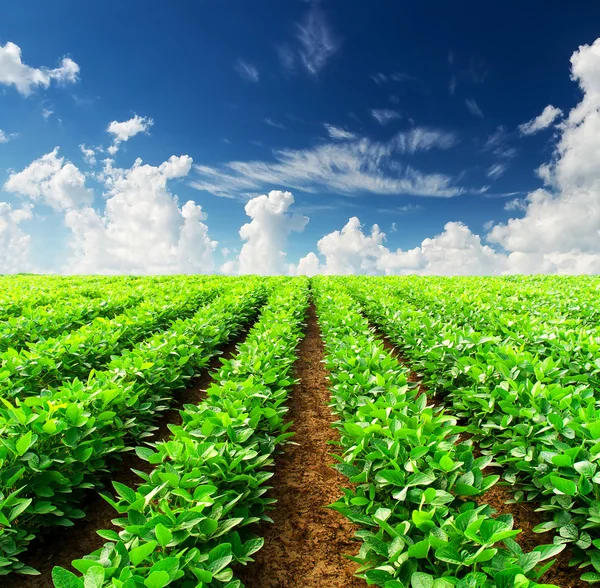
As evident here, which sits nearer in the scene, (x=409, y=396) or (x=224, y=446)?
(x=224, y=446)

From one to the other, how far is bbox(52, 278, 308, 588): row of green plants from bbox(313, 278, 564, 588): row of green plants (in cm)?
80

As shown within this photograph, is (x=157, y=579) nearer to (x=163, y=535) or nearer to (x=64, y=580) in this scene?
(x=163, y=535)

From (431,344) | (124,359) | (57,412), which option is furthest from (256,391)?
(431,344)

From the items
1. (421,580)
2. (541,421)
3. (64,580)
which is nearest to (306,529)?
(421,580)

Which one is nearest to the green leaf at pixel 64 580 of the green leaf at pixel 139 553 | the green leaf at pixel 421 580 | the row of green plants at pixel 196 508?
the row of green plants at pixel 196 508

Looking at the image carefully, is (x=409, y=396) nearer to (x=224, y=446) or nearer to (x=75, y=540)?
(x=224, y=446)

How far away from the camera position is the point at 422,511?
2.32 metres

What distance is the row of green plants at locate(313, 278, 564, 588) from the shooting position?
2.01 metres

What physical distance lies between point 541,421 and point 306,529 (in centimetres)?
243

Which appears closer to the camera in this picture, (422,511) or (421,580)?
(421,580)

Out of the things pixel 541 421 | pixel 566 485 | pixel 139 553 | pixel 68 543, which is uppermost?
pixel 541 421

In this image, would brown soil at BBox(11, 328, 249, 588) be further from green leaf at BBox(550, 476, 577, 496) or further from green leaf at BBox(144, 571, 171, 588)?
green leaf at BBox(550, 476, 577, 496)

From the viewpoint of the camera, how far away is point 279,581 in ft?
9.57

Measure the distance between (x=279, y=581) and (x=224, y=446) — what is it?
3.70 feet
